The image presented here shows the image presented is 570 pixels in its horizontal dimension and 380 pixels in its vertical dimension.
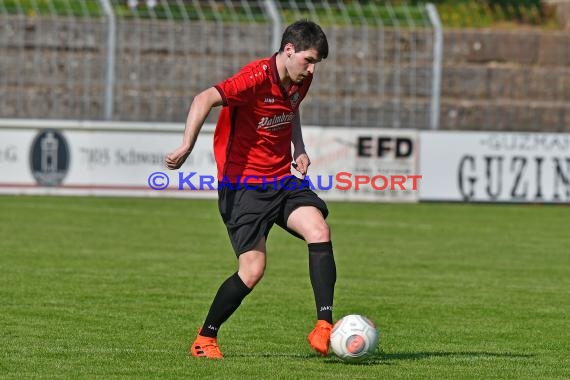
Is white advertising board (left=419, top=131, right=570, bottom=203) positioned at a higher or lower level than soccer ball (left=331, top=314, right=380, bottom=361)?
higher

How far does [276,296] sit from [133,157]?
40.9 feet

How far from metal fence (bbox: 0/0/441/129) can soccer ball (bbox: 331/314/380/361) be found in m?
17.7

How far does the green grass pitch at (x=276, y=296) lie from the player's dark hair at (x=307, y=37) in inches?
68.5

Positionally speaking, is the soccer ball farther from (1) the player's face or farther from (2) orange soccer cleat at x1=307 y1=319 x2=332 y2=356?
(1) the player's face

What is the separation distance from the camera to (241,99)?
7648mm

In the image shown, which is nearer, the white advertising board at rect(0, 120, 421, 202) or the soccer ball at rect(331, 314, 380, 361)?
the soccer ball at rect(331, 314, 380, 361)

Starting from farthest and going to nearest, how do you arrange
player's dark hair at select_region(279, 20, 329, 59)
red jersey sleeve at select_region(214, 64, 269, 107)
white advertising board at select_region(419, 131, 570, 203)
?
white advertising board at select_region(419, 131, 570, 203) → red jersey sleeve at select_region(214, 64, 269, 107) → player's dark hair at select_region(279, 20, 329, 59)

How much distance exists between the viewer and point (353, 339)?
24.5 ft

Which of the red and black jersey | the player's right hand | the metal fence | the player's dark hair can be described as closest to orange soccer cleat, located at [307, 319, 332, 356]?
the red and black jersey

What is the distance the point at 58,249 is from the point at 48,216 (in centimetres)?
476

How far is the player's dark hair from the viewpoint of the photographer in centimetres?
742

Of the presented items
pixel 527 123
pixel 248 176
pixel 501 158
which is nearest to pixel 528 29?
pixel 527 123


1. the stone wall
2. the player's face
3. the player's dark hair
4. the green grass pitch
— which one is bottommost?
the green grass pitch

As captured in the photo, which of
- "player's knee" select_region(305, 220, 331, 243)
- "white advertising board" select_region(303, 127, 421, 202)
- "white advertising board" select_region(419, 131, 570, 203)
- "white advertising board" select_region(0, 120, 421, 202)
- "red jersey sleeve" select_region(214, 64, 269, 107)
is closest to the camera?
"red jersey sleeve" select_region(214, 64, 269, 107)
